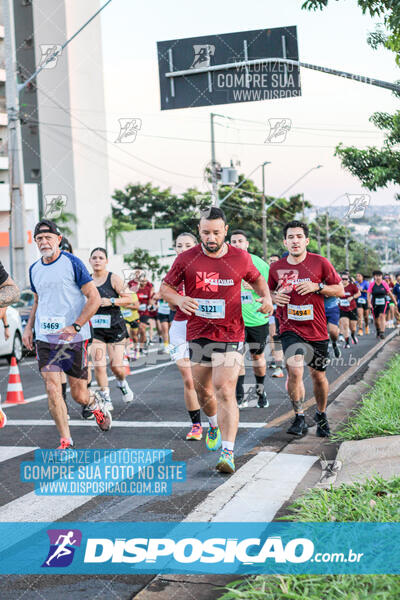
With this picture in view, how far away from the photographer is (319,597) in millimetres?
3314

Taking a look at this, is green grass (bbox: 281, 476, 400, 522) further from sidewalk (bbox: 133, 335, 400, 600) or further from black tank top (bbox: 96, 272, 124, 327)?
black tank top (bbox: 96, 272, 124, 327)

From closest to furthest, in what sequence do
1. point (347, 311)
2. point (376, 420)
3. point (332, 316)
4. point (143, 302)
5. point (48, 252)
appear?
1. point (376, 420)
2. point (48, 252)
3. point (332, 316)
4. point (143, 302)
5. point (347, 311)

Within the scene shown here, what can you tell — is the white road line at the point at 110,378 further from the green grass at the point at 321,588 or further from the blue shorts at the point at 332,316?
the green grass at the point at 321,588

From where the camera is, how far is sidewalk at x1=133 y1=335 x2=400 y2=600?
12.8 feet

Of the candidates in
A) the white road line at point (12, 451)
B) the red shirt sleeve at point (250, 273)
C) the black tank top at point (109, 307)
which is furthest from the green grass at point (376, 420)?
the black tank top at point (109, 307)

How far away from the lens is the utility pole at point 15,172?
1928cm

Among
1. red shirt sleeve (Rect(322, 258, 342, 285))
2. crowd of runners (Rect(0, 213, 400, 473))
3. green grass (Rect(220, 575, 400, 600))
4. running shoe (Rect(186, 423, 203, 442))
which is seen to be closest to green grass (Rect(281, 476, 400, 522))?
green grass (Rect(220, 575, 400, 600))

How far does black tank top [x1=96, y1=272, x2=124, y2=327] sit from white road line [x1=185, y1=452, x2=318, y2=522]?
364cm

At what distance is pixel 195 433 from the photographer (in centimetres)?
767

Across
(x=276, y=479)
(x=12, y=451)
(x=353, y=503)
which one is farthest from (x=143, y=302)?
(x=353, y=503)

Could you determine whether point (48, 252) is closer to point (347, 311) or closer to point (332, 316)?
point (332, 316)

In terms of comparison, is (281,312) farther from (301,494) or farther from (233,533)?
(233,533)

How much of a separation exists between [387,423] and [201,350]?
1.72 metres

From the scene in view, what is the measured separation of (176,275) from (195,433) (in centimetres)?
190
